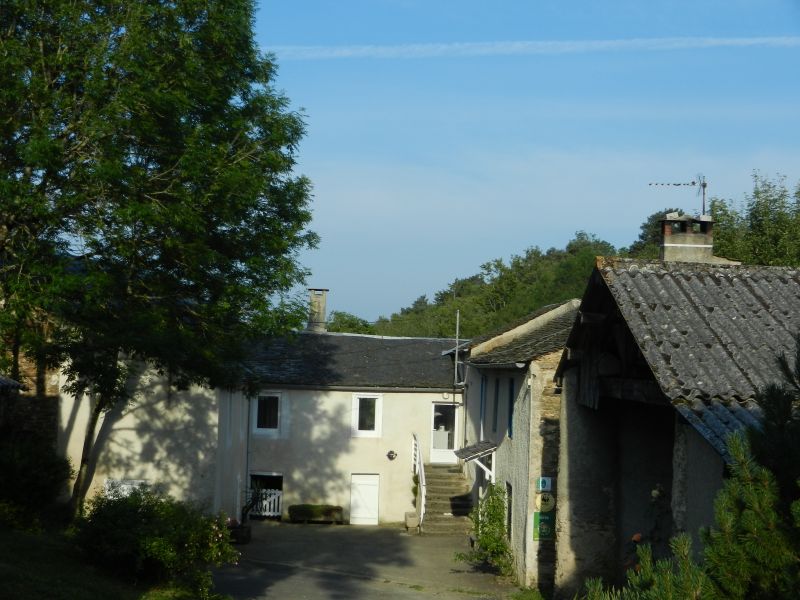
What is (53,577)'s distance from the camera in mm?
13133

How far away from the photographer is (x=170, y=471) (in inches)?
950

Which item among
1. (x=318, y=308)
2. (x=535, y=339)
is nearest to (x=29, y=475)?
(x=535, y=339)

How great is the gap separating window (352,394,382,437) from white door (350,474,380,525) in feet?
4.83

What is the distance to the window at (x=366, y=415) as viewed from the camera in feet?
107

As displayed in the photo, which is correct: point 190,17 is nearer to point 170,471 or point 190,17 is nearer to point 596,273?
point 596,273

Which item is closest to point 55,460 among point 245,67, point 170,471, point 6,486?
point 6,486

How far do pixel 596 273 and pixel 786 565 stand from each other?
20.3ft

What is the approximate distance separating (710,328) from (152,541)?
29.3 feet

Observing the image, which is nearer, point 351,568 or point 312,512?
point 351,568

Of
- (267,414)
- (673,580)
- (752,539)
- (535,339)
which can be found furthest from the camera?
(267,414)

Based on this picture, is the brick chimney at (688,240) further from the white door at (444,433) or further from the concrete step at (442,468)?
the white door at (444,433)

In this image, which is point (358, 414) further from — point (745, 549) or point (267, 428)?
Answer: point (745, 549)

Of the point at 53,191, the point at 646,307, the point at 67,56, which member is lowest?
the point at 646,307

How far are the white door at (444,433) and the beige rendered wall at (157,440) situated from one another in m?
11.0
